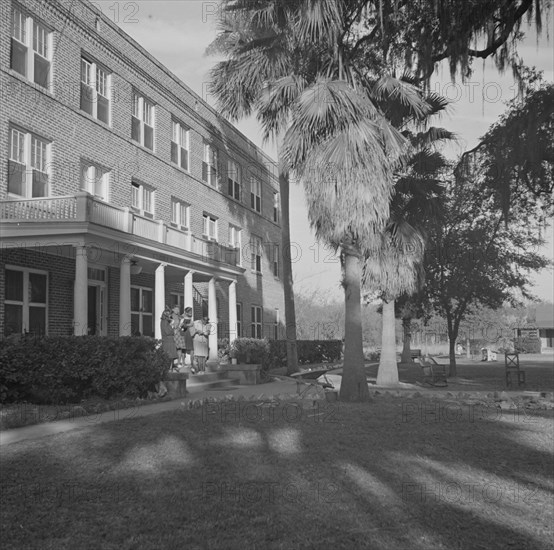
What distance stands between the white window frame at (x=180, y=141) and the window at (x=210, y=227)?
2557mm

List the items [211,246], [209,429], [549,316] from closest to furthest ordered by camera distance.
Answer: [209,429], [211,246], [549,316]

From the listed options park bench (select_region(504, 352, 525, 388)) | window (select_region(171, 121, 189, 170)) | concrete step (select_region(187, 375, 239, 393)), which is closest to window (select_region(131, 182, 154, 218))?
window (select_region(171, 121, 189, 170))

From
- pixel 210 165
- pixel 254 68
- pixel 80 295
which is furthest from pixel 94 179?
pixel 210 165

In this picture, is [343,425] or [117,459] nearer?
[117,459]

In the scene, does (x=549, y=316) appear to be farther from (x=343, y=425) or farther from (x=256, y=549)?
(x=256, y=549)

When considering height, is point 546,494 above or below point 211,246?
below

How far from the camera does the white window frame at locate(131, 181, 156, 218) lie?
21125mm

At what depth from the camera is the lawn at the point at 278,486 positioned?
17.0 ft

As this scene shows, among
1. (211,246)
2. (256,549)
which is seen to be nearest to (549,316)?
(211,246)

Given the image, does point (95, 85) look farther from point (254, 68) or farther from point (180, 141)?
point (180, 141)

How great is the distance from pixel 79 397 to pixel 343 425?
18.5 ft

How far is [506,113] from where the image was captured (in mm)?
13438

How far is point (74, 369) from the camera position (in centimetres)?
1246

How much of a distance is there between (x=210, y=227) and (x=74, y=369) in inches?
599
